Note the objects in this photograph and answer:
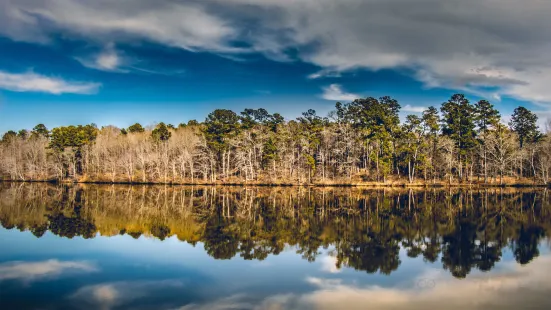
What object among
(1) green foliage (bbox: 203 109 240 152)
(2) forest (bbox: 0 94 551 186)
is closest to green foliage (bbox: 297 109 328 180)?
(2) forest (bbox: 0 94 551 186)

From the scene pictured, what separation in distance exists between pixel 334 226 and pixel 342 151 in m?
48.8

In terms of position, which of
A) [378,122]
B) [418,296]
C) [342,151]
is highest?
[378,122]

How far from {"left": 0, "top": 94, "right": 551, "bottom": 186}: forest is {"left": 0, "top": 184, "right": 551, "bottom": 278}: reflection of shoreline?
1175 inches

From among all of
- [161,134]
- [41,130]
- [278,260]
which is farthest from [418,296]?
[41,130]

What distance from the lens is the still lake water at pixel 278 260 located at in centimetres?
1283

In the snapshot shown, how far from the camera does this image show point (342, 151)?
73.9m

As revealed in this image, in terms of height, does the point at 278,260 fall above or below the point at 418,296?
above

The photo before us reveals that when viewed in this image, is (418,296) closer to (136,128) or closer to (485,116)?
(485,116)

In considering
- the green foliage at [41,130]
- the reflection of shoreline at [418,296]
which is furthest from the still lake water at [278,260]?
the green foliage at [41,130]

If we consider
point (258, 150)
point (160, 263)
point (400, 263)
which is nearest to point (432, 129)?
point (258, 150)

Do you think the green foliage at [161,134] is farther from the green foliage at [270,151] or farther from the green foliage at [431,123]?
the green foliage at [431,123]

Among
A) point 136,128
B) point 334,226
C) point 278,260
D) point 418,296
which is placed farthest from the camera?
point 136,128

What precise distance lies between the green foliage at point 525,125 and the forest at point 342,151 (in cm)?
18

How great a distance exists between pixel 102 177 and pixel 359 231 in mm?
80387
